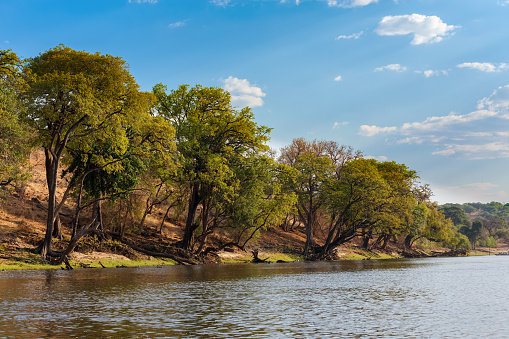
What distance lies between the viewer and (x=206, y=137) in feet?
203

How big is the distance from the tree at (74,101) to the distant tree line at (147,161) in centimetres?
10

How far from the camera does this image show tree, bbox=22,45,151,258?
40906mm

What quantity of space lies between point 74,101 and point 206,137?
75.1 ft

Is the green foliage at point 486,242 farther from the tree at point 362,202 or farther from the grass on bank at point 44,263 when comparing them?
the grass on bank at point 44,263

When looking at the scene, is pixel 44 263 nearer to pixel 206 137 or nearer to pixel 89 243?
pixel 89 243

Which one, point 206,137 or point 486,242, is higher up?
point 206,137

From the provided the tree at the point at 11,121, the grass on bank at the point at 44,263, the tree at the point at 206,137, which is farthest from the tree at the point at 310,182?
the tree at the point at 11,121

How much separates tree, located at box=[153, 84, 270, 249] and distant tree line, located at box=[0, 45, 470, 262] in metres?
0.15

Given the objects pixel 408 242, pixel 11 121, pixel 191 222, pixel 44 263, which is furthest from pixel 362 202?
pixel 11 121

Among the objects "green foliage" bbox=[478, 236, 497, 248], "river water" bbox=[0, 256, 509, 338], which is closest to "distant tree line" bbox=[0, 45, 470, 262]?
"river water" bbox=[0, 256, 509, 338]

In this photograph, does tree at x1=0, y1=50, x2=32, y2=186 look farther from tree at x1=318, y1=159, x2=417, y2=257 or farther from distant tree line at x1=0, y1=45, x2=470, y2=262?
tree at x1=318, y1=159, x2=417, y2=257

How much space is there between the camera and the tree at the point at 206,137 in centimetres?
5838

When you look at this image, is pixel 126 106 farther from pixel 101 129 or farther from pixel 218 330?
pixel 218 330

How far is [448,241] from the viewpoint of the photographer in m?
148
